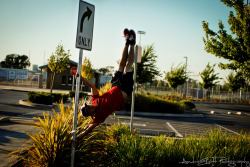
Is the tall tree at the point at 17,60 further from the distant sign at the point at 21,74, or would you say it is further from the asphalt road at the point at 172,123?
the asphalt road at the point at 172,123

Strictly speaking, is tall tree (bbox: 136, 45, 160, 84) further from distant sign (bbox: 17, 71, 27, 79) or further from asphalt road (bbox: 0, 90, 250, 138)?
distant sign (bbox: 17, 71, 27, 79)

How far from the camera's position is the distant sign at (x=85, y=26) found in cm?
284

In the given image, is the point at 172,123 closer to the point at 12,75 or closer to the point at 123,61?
the point at 123,61

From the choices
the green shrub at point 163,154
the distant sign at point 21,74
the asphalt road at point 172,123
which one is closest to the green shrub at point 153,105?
the asphalt road at point 172,123

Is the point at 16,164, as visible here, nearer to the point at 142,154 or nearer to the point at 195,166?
the point at 142,154

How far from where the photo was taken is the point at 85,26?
2930 mm

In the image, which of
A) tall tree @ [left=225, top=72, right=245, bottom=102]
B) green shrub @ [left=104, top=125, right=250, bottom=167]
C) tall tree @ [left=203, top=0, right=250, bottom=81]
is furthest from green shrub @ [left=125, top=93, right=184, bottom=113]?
tall tree @ [left=225, top=72, right=245, bottom=102]

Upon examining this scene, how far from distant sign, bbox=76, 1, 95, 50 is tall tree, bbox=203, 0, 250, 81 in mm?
9285

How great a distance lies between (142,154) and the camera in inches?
109

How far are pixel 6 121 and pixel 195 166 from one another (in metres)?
7.59

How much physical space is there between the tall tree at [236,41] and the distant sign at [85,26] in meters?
9.28

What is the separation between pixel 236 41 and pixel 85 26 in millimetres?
10343

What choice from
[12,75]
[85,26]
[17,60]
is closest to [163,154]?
[85,26]

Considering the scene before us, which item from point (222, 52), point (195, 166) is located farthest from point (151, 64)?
point (195, 166)
